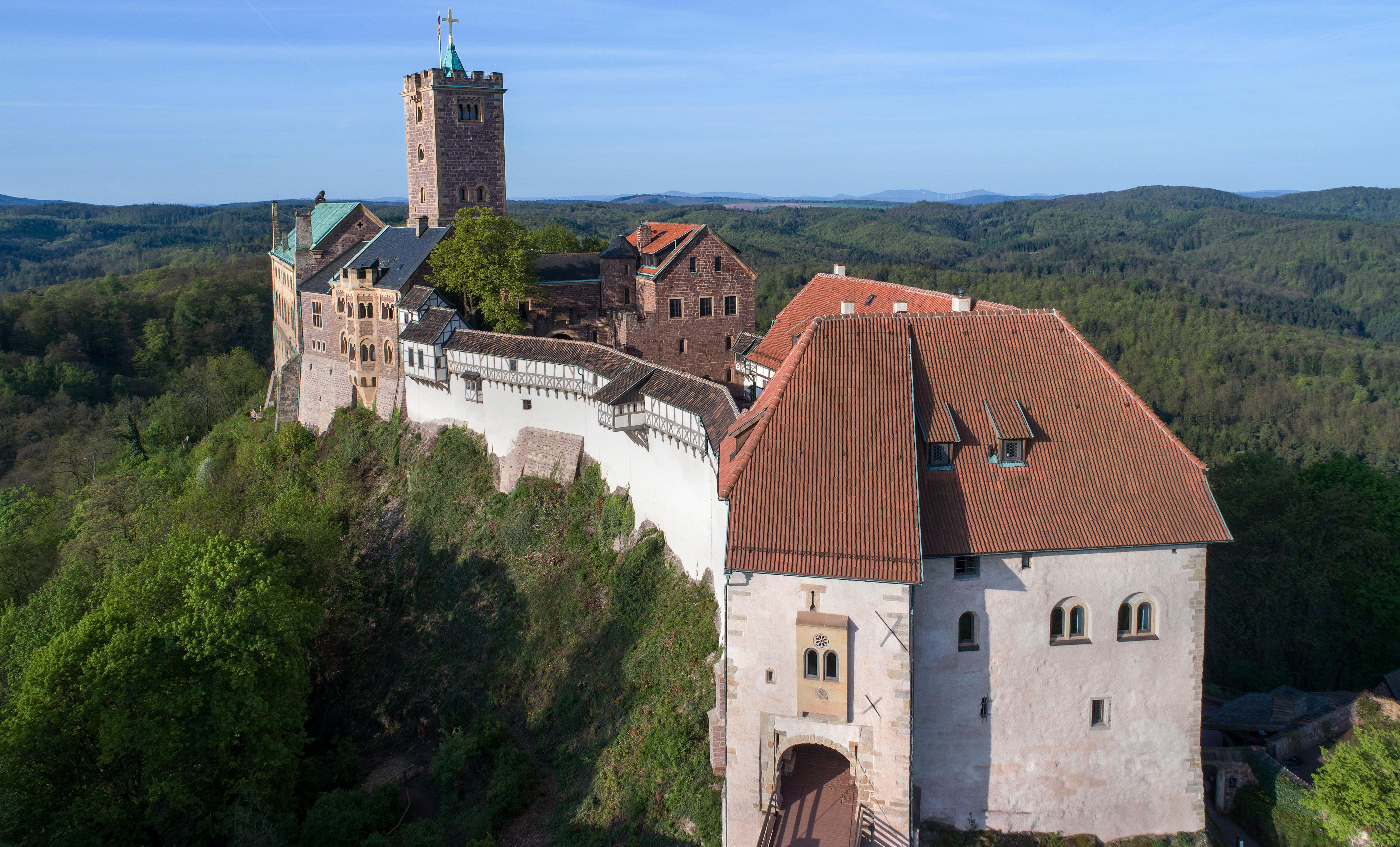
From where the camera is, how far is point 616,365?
32.1 metres

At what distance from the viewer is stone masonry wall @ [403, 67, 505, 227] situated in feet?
146

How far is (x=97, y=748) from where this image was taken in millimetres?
25750

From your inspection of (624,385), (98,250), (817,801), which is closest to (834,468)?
(817,801)

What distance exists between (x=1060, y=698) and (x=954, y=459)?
521 cm

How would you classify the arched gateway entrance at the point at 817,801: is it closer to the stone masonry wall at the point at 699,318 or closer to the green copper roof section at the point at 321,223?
the stone masonry wall at the point at 699,318

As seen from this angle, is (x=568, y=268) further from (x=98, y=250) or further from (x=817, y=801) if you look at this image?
(x=98, y=250)

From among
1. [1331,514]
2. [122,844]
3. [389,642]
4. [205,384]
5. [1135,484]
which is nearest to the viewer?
[1135,484]

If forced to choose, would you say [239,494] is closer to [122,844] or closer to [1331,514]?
[122,844]

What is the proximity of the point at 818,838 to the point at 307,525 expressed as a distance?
23256 millimetres

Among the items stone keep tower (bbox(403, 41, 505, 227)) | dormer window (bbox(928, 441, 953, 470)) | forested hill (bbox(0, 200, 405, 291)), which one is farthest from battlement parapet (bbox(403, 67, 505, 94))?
forested hill (bbox(0, 200, 405, 291))

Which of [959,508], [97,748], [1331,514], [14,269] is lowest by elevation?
[97,748]

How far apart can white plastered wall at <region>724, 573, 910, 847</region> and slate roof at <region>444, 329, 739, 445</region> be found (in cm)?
556

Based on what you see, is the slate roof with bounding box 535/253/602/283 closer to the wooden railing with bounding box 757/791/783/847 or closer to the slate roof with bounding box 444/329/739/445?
the slate roof with bounding box 444/329/739/445

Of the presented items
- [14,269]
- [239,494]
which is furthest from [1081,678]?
[14,269]
